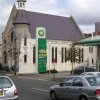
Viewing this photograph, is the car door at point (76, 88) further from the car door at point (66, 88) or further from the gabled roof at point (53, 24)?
the gabled roof at point (53, 24)

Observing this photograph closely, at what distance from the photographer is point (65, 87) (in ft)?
65.2

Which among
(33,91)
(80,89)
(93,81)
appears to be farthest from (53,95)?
(33,91)

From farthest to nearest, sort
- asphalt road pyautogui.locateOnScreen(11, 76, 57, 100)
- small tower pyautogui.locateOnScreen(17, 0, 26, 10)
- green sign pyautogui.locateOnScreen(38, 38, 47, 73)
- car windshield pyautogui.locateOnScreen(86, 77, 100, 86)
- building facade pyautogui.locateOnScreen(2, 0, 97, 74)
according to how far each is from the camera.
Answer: small tower pyautogui.locateOnScreen(17, 0, 26, 10) → building facade pyautogui.locateOnScreen(2, 0, 97, 74) → green sign pyautogui.locateOnScreen(38, 38, 47, 73) → asphalt road pyautogui.locateOnScreen(11, 76, 57, 100) → car windshield pyautogui.locateOnScreen(86, 77, 100, 86)

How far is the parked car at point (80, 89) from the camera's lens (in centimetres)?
1759

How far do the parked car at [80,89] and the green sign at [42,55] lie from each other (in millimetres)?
62151

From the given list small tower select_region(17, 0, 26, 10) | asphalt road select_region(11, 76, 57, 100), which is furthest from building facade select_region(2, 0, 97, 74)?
asphalt road select_region(11, 76, 57, 100)

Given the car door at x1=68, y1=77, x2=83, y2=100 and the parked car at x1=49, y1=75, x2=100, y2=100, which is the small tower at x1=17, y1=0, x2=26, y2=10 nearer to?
the parked car at x1=49, y1=75, x2=100, y2=100

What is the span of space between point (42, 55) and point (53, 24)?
544 inches

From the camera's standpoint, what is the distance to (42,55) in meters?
83.0

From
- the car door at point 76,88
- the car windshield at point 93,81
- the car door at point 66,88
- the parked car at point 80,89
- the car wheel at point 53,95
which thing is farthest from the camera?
the car wheel at point 53,95

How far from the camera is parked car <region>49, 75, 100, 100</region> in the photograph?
17594mm

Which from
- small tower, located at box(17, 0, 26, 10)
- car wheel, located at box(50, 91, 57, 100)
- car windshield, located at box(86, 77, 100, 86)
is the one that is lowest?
car wheel, located at box(50, 91, 57, 100)

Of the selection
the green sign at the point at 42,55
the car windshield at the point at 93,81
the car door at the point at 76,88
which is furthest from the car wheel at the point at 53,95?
the green sign at the point at 42,55

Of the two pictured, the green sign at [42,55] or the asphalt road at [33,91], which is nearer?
the asphalt road at [33,91]
